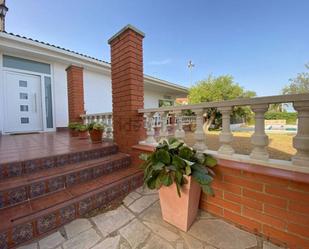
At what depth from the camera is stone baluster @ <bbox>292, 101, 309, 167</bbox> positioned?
45.2 inches

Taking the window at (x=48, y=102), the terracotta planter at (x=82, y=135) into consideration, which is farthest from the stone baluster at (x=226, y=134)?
the window at (x=48, y=102)

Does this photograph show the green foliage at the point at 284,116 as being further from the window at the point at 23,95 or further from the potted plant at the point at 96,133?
the window at the point at 23,95

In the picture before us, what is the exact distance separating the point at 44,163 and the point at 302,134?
2.66 m

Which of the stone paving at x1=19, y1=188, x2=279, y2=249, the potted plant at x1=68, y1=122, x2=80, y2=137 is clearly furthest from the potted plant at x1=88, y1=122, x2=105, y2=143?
the stone paving at x1=19, y1=188, x2=279, y2=249

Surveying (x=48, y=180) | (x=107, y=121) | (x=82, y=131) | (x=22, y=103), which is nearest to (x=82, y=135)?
(x=82, y=131)

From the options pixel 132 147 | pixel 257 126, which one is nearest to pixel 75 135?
pixel 132 147

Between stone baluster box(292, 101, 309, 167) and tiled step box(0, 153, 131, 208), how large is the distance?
2.11m

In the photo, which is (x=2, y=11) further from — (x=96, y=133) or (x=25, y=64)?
(x=96, y=133)

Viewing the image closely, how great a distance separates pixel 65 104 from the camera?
6090 mm

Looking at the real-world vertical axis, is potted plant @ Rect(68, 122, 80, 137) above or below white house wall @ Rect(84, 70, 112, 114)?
below

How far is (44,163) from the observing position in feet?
6.54

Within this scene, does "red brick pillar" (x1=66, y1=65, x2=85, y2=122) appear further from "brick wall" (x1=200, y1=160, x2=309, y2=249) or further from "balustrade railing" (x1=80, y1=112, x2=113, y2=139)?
"brick wall" (x1=200, y1=160, x2=309, y2=249)

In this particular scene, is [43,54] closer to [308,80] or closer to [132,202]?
[132,202]

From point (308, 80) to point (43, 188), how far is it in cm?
2974
